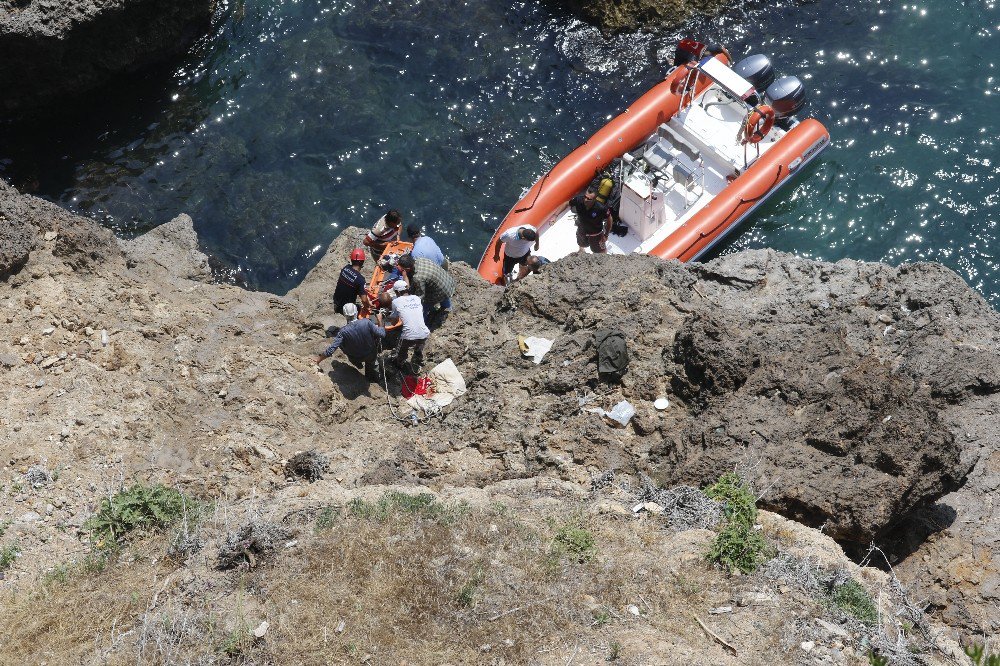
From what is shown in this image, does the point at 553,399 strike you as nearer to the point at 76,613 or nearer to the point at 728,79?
the point at 76,613

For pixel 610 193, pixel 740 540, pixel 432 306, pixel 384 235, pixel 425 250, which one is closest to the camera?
pixel 740 540

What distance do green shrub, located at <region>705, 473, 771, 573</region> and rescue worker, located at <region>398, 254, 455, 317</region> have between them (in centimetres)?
415

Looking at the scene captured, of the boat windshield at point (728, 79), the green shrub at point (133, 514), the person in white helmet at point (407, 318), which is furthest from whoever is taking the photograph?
the boat windshield at point (728, 79)

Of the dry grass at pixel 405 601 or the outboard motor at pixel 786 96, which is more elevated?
the outboard motor at pixel 786 96

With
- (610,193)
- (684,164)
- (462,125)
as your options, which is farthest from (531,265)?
(462,125)

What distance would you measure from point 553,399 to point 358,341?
206cm

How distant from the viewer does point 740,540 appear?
612 cm

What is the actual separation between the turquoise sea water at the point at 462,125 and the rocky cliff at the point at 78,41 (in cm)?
36

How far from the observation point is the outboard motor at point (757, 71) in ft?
41.4

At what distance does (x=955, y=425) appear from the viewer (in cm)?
748

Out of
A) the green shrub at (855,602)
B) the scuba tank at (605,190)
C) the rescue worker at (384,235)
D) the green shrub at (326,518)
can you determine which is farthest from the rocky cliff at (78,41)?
the green shrub at (855,602)

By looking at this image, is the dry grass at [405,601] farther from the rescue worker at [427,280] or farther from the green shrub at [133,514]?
the rescue worker at [427,280]

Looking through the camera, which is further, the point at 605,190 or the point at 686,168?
the point at 686,168

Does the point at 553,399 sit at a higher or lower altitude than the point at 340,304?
lower
